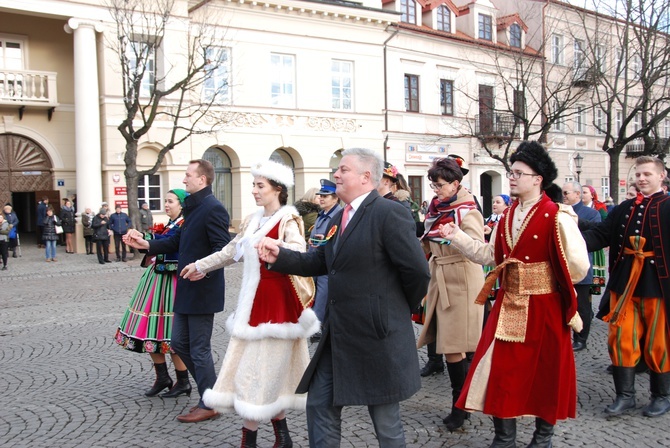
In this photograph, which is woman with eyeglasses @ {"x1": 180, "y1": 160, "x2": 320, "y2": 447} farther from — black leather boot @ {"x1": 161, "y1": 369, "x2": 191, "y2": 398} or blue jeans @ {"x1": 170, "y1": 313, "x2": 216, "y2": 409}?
black leather boot @ {"x1": 161, "y1": 369, "x2": 191, "y2": 398}

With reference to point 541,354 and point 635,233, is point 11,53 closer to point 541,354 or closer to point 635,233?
point 635,233

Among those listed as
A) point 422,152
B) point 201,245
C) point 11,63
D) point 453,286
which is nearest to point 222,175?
point 11,63

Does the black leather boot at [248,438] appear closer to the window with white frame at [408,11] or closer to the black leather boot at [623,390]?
the black leather boot at [623,390]

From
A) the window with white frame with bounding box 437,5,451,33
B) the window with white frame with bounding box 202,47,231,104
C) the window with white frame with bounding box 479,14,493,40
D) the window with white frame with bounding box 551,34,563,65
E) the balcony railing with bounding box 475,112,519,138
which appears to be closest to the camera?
the window with white frame with bounding box 202,47,231,104

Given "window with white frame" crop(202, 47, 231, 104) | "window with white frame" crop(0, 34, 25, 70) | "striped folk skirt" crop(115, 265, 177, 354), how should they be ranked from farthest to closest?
"window with white frame" crop(202, 47, 231, 104) < "window with white frame" crop(0, 34, 25, 70) < "striped folk skirt" crop(115, 265, 177, 354)

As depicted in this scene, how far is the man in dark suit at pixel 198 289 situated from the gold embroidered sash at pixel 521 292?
2281 mm

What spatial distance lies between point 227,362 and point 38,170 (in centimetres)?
2169

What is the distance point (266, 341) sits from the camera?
175 inches

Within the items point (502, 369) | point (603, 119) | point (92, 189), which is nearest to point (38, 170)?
point (92, 189)

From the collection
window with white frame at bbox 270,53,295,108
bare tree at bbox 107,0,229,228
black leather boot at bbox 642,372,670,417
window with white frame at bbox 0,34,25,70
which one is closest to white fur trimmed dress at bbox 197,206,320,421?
black leather boot at bbox 642,372,670,417

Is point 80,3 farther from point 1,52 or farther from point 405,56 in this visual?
point 405,56

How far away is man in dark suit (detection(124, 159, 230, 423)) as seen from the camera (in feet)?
17.1

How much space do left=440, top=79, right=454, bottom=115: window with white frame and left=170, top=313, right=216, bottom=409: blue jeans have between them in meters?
27.5

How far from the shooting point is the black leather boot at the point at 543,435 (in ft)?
14.3
